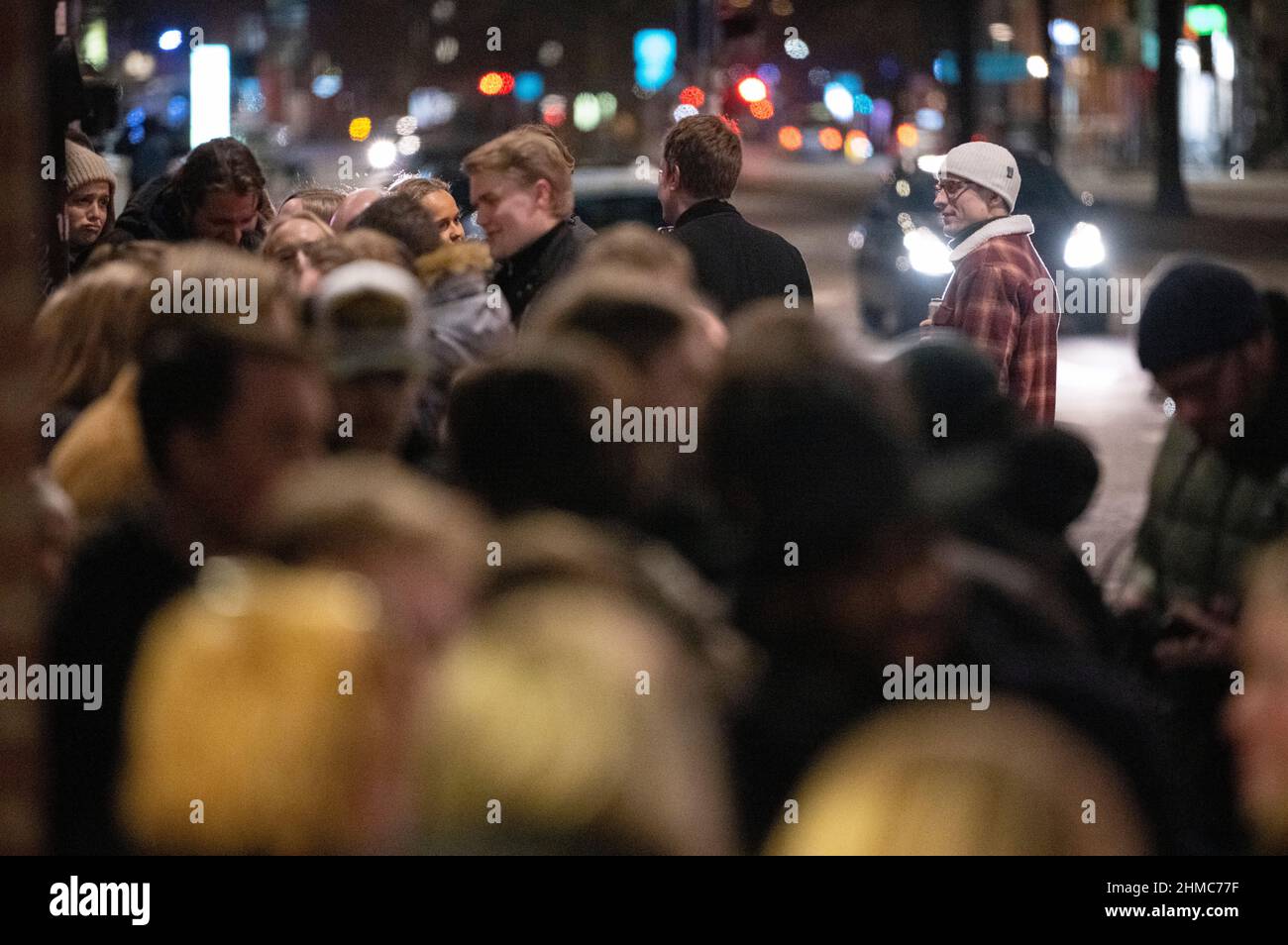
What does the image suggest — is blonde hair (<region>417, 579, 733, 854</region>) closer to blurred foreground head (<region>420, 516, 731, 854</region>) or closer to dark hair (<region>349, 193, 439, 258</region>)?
blurred foreground head (<region>420, 516, 731, 854</region>)

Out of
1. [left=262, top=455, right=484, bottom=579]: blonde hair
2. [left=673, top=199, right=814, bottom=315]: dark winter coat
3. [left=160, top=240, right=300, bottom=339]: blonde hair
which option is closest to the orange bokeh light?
[left=673, top=199, right=814, bottom=315]: dark winter coat

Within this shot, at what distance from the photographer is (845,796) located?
271 cm

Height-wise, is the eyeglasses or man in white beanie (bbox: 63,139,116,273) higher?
man in white beanie (bbox: 63,139,116,273)

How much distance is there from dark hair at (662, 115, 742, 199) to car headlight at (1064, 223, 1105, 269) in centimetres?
926

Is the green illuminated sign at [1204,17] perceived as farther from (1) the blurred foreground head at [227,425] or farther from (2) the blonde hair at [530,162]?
(1) the blurred foreground head at [227,425]

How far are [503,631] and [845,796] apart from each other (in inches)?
19.2

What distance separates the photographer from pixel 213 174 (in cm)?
714

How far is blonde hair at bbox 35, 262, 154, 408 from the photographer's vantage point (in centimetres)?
438

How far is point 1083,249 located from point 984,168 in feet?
30.6

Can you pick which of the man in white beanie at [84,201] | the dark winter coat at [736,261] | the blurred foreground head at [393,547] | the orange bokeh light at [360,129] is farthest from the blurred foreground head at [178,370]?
the orange bokeh light at [360,129]

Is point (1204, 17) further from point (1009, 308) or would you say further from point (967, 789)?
point (967, 789)

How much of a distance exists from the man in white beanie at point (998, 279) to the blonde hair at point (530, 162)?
4.53 ft
